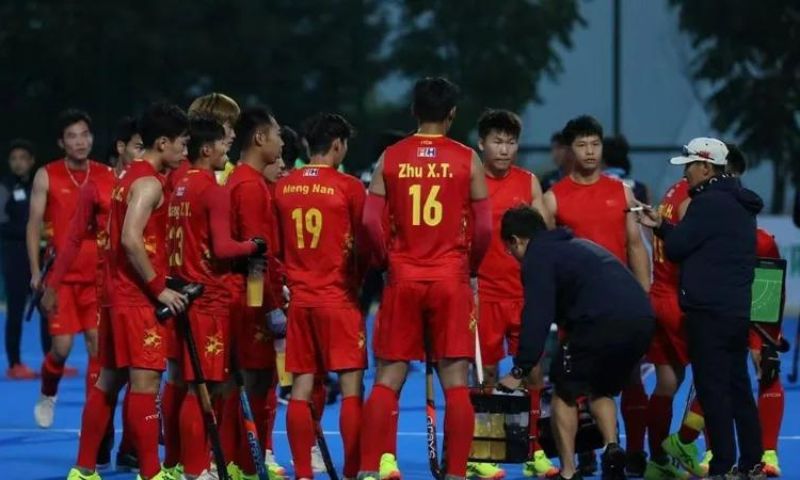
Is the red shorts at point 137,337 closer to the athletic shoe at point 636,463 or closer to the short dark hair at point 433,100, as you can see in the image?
the short dark hair at point 433,100

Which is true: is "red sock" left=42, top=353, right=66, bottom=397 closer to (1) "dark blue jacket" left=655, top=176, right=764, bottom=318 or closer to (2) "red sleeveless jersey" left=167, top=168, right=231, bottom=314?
(2) "red sleeveless jersey" left=167, top=168, right=231, bottom=314

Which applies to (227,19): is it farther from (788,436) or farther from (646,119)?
(788,436)

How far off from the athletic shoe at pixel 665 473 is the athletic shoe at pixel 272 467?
2.11 m

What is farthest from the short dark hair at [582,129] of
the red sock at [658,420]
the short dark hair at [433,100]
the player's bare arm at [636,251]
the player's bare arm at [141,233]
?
the player's bare arm at [141,233]

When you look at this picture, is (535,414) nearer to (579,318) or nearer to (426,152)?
(579,318)

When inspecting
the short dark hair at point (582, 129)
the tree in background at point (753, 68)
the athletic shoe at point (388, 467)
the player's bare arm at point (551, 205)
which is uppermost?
the tree in background at point (753, 68)

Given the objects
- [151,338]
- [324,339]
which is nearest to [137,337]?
[151,338]

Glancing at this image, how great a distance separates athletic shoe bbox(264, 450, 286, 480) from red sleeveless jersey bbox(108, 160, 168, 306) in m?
1.27

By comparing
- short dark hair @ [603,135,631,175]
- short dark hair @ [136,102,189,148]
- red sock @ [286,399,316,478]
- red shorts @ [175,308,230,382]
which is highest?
short dark hair @ [603,135,631,175]

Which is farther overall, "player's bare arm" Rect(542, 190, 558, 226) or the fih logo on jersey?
"player's bare arm" Rect(542, 190, 558, 226)

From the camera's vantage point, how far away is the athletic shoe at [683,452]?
36.1 ft

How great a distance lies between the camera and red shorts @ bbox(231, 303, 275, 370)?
10.2 meters

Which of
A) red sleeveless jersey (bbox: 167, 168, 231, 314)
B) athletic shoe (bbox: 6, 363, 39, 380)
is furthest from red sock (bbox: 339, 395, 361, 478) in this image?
athletic shoe (bbox: 6, 363, 39, 380)

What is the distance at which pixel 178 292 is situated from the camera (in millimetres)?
9695
